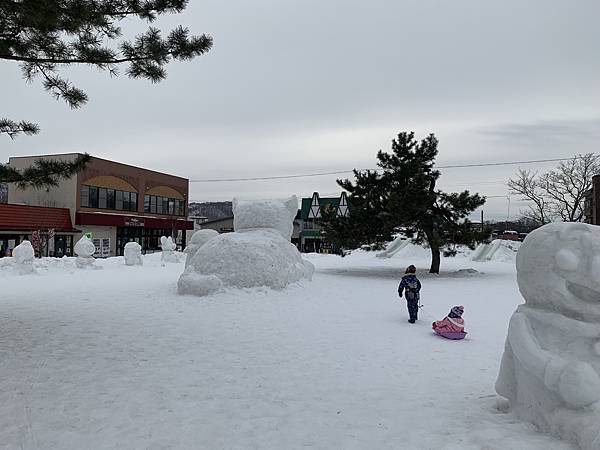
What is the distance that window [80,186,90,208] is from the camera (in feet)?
98.7

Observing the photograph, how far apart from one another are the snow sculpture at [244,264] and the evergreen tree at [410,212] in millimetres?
4660

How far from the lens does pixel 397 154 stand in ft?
57.2

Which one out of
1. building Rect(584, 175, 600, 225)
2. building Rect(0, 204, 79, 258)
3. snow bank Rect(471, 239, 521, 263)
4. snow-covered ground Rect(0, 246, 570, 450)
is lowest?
snow-covered ground Rect(0, 246, 570, 450)

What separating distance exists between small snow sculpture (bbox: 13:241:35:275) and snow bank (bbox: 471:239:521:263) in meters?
21.5

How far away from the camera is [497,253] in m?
27.3

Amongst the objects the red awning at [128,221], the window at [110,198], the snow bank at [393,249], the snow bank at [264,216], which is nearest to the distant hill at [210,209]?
the red awning at [128,221]

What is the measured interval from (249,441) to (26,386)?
2845mm

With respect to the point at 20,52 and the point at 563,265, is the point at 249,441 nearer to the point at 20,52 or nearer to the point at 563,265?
the point at 563,265

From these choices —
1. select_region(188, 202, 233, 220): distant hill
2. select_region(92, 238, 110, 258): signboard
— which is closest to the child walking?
select_region(92, 238, 110, 258): signboard

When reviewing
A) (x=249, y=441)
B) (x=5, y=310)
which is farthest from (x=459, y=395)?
(x=5, y=310)

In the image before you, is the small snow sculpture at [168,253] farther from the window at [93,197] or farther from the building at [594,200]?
the building at [594,200]

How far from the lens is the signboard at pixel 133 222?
107ft

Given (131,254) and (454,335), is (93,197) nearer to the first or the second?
(131,254)

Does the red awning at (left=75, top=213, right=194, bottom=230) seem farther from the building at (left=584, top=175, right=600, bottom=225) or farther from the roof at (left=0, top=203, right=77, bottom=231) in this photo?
the building at (left=584, top=175, right=600, bottom=225)
